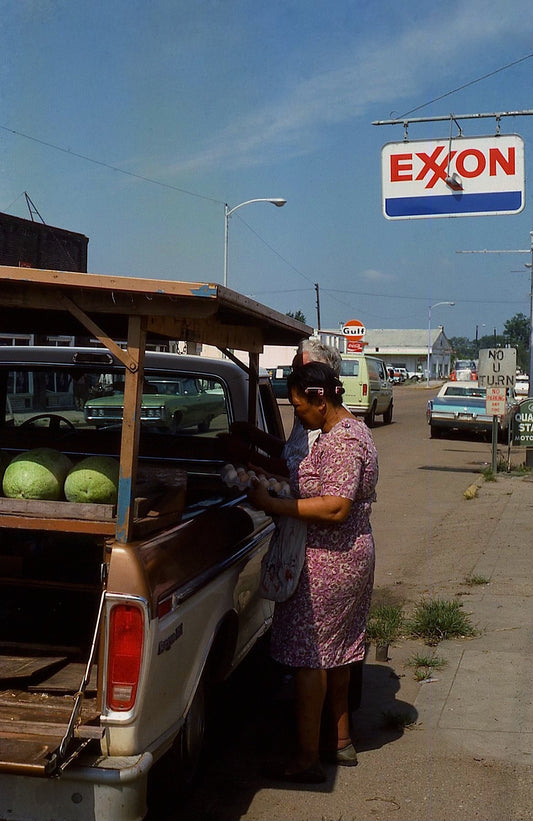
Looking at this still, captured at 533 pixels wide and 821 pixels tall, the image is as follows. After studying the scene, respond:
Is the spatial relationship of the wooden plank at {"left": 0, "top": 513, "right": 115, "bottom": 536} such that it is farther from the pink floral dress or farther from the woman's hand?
the pink floral dress

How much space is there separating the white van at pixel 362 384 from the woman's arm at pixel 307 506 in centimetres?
2129

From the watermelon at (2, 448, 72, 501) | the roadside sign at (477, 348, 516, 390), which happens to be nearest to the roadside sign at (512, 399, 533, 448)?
the roadside sign at (477, 348, 516, 390)

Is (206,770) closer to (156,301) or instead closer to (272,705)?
(272,705)

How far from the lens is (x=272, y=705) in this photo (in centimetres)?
513

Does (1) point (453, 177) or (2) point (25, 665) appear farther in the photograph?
(1) point (453, 177)

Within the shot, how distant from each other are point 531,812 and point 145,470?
82.4 inches

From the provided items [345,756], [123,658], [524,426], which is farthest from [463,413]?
[123,658]

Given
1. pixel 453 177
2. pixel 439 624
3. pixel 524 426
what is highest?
pixel 453 177

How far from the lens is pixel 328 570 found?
3939 mm

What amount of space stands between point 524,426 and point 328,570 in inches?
460

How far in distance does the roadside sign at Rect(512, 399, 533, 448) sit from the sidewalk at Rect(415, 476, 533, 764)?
6.63 metres

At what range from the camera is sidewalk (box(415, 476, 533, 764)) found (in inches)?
183

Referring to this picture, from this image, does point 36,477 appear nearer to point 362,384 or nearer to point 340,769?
point 340,769

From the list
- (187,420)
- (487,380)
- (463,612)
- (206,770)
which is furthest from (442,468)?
(206,770)
